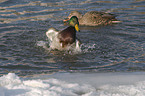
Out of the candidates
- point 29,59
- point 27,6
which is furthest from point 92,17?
point 29,59

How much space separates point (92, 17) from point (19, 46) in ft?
10.5

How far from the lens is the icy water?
3471mm

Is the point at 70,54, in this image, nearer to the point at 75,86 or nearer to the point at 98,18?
the point at 75,86

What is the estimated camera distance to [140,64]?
16.3 feet

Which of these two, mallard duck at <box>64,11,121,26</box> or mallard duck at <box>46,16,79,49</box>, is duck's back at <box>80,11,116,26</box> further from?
mallard duck at <box>46,16,79,49</box>

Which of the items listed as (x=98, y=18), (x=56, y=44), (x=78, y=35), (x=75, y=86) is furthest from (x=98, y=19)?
(x=75, y=86)

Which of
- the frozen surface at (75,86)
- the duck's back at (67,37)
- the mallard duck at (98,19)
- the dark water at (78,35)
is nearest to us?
the frozen surface at (75,86)

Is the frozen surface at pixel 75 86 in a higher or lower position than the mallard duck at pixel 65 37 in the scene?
lower

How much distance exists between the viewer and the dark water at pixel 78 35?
16.2ft

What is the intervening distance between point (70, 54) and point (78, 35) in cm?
141

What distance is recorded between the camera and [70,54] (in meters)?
5.69

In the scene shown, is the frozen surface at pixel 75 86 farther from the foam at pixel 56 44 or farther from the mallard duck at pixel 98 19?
the mallard duck at pixel 98 19

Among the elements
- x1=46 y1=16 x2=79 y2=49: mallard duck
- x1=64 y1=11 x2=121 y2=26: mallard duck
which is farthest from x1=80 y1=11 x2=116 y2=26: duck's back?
x1=46 y1=16 x2=79 y2=49: mallard duck

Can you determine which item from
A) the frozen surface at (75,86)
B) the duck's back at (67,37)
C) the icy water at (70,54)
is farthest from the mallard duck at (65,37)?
the frozen surface at (75,86)
